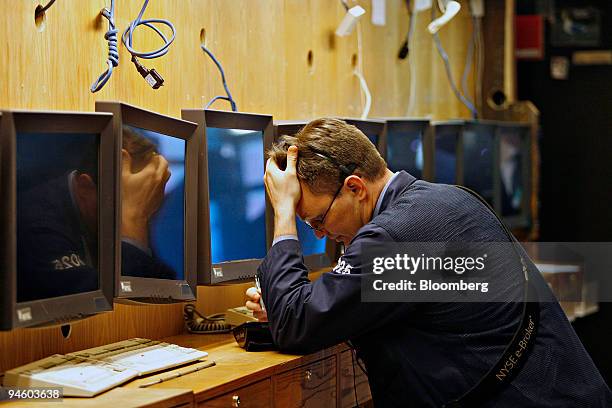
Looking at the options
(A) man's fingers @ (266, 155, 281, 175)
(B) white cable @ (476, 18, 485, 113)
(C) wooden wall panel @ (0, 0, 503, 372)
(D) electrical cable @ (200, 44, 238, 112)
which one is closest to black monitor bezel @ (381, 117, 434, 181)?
(C) wooden wall panel @ (0, 0, 503, 372)

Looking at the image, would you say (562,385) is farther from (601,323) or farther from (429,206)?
(601,323)

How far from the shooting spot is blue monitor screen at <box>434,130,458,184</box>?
3.87 meters

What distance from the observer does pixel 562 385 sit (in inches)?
84.1

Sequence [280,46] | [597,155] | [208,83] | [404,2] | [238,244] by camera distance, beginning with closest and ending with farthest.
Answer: [238,244] → [208,83] → [280,46] → [404,2] → [597,155]

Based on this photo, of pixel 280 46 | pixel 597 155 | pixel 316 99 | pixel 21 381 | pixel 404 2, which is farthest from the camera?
pixel 597 155

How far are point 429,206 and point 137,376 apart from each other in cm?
74

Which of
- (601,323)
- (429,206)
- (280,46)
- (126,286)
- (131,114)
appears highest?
(280,46)

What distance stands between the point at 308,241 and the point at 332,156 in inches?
29.4

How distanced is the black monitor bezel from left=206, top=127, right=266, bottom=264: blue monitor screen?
76 centimetres

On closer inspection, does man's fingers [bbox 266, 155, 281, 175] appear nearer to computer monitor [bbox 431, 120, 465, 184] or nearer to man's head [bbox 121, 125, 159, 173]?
man's head [bbox 121, 125, 159, 173]

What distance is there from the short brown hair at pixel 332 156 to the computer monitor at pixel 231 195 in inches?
12.5

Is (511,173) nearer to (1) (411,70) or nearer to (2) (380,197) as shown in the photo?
(1) (411,70)

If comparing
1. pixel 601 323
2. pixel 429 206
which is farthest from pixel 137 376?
pixel 601 323

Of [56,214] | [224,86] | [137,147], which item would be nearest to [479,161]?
[224,86]
